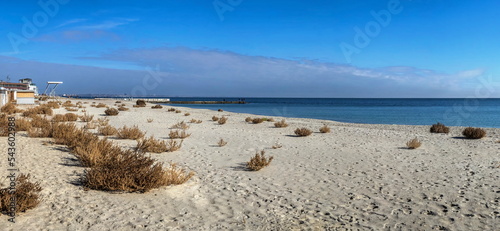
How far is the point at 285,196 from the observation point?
547cm

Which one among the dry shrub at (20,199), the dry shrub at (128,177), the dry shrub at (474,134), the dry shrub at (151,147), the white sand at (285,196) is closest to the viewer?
the dry shrub at (20,199)

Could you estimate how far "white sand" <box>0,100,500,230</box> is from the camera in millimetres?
4215

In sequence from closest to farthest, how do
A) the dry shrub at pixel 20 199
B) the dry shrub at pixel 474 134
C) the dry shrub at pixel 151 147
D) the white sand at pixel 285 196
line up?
1. the dry shrub at pixel 20 199
2. the white sand at pixel 285 196
3. the dry shrub at pixel 151 147
4. the dry shrub at pixel 474 134

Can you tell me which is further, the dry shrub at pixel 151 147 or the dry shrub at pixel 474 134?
the dry shrub at pixel 474 134

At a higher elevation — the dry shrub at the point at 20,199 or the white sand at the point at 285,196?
the dry shrub at the point at 20,199

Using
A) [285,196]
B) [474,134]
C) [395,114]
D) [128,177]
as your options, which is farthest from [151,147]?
[395,114]

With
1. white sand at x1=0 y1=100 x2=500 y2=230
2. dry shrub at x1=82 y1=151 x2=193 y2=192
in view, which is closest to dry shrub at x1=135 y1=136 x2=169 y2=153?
white sand at x1=0 y1=100 x2=500 y2=230

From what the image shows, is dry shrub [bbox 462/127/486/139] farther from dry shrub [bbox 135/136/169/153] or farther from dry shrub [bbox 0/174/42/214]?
dry shrub [bbox 0/174/42/214]

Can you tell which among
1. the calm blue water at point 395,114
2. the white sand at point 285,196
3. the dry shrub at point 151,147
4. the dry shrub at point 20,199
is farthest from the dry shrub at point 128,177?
the calm blue water at point 395,114

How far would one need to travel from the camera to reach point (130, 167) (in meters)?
5.50

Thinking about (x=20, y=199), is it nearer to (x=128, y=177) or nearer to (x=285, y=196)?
(x=128, y=177)

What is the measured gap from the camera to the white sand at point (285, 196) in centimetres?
421

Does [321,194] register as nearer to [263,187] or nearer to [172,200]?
[263,187]

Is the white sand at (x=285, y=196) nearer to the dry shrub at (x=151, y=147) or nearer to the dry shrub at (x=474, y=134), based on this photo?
the dry shrub at (x=151, y=147)
